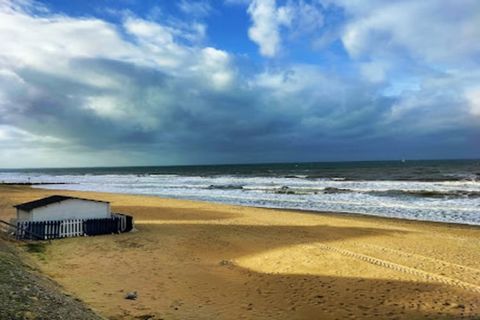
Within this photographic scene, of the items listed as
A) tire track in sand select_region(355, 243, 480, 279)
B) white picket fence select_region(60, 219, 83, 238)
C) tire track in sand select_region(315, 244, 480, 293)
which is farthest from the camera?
white picket fence select_region(60, 219, 83, 238)

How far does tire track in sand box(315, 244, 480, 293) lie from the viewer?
11.6m

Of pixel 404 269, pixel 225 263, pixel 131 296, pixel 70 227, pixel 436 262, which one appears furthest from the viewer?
pixel 70 227

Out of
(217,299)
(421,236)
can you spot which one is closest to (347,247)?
(421,236)

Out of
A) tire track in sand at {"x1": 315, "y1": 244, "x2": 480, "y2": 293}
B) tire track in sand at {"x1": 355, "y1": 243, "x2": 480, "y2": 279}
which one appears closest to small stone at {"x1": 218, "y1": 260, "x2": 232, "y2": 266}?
tire track in sand at {"x1": 315, "y1": 244, "x2": 480, "y2": 293}

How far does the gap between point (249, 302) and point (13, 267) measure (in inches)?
216

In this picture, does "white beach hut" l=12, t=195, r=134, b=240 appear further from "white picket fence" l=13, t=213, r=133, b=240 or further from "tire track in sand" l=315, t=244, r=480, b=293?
"tire track in sand" l=315, t=244, r=480, b=293

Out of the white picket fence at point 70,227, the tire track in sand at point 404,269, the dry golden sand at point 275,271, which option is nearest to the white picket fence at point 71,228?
the white picket fence at point 70,227

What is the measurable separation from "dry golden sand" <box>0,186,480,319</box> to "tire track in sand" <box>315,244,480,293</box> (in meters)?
0.03

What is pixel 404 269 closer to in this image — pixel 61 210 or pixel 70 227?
pixel 70 227

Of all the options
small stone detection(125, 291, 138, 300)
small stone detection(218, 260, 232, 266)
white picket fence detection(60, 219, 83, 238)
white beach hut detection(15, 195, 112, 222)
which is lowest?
small stone detection(218, 260, 232, 266)

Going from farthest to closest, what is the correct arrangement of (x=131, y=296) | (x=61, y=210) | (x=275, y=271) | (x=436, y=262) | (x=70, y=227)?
1. (x=61, y=210)
2. (x=70, y=227)
3. (x=436, y=262)
4. (x=275, y=271)
5. (x=131, y=296)

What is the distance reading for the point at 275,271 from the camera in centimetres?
1323

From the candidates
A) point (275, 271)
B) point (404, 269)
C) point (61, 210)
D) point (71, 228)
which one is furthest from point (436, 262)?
point (61, 210)

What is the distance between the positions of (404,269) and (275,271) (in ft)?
13.6
